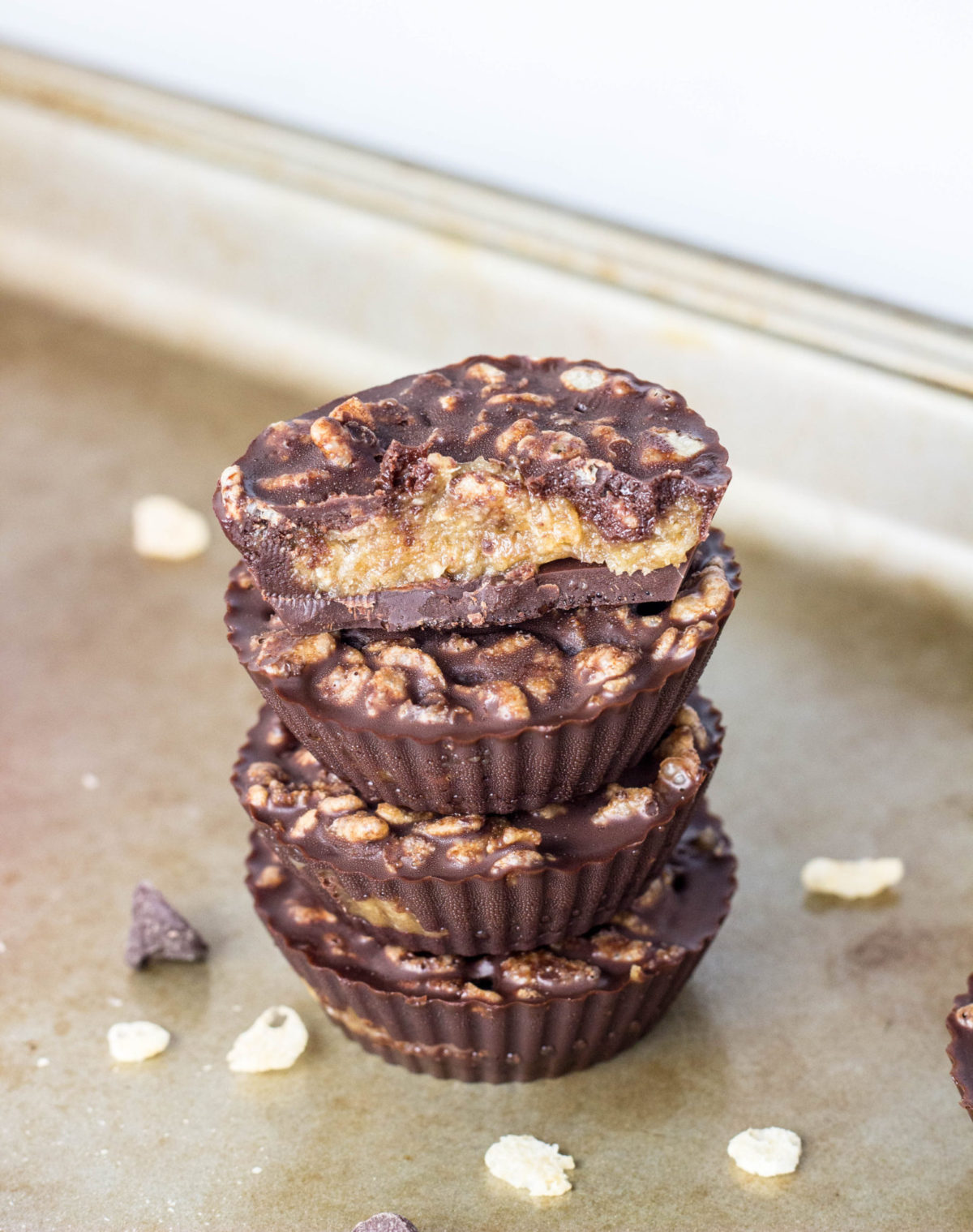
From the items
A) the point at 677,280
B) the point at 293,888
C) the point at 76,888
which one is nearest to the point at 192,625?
the point at 76,888

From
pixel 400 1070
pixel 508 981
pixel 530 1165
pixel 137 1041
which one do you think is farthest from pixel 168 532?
pixel 530 1165

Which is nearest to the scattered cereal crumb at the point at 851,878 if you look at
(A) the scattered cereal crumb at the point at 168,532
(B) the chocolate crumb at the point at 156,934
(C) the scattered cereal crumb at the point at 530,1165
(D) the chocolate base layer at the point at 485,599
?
(C) the scattered cereal crumb at the point at 530,1165

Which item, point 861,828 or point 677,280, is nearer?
point 861,828

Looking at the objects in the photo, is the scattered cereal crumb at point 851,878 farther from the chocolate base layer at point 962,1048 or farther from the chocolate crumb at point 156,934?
the chocolate crumb at point 156,934

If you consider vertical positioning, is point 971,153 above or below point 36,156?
above

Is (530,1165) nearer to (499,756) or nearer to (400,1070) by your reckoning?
(400,1070)

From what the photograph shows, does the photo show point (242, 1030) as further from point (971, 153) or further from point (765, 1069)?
point (971, 153)

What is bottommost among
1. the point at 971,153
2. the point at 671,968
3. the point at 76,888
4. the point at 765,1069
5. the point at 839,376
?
the point at 76,888
